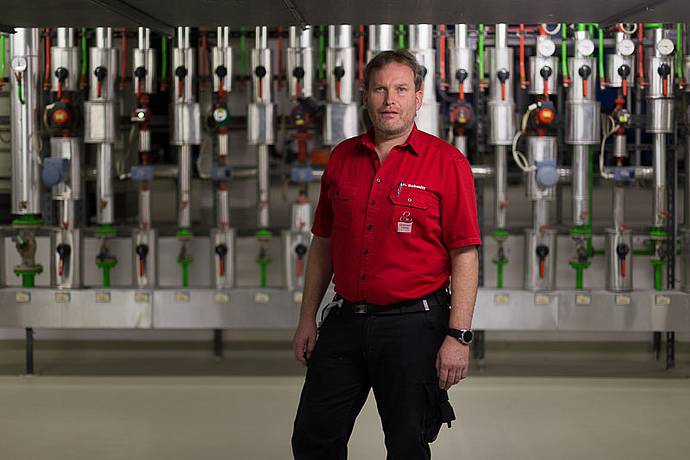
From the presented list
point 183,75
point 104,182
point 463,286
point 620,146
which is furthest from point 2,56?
point 463,286

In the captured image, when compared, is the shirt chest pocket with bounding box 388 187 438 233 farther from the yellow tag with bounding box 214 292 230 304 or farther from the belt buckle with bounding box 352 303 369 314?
the yellow tag with bounding box 214 292 230 304

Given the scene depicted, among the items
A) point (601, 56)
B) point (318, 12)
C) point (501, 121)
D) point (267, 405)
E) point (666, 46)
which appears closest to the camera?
point (318, 12)

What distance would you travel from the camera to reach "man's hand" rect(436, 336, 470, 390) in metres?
2.43

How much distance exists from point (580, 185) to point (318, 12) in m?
2.44

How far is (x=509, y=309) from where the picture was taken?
490 cm

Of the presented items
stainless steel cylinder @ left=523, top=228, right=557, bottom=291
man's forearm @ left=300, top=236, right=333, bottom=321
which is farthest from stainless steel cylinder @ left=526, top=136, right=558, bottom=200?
man's forearm @ left=300, top=236, right=333, bottom=321

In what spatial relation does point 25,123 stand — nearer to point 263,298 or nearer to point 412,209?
point 263,298

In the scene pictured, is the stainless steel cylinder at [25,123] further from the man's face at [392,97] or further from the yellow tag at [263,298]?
the man's face at [392,97]

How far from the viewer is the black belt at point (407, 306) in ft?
8.19

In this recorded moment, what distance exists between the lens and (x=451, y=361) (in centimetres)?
243

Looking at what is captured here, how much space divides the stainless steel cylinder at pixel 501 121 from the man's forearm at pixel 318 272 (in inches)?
95.5

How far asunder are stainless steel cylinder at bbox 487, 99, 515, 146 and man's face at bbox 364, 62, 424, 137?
2.51 m

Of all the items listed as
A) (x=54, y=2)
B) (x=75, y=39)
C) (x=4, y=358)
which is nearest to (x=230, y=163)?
(x=75, y=39)

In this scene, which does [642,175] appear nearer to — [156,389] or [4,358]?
[156,389]
